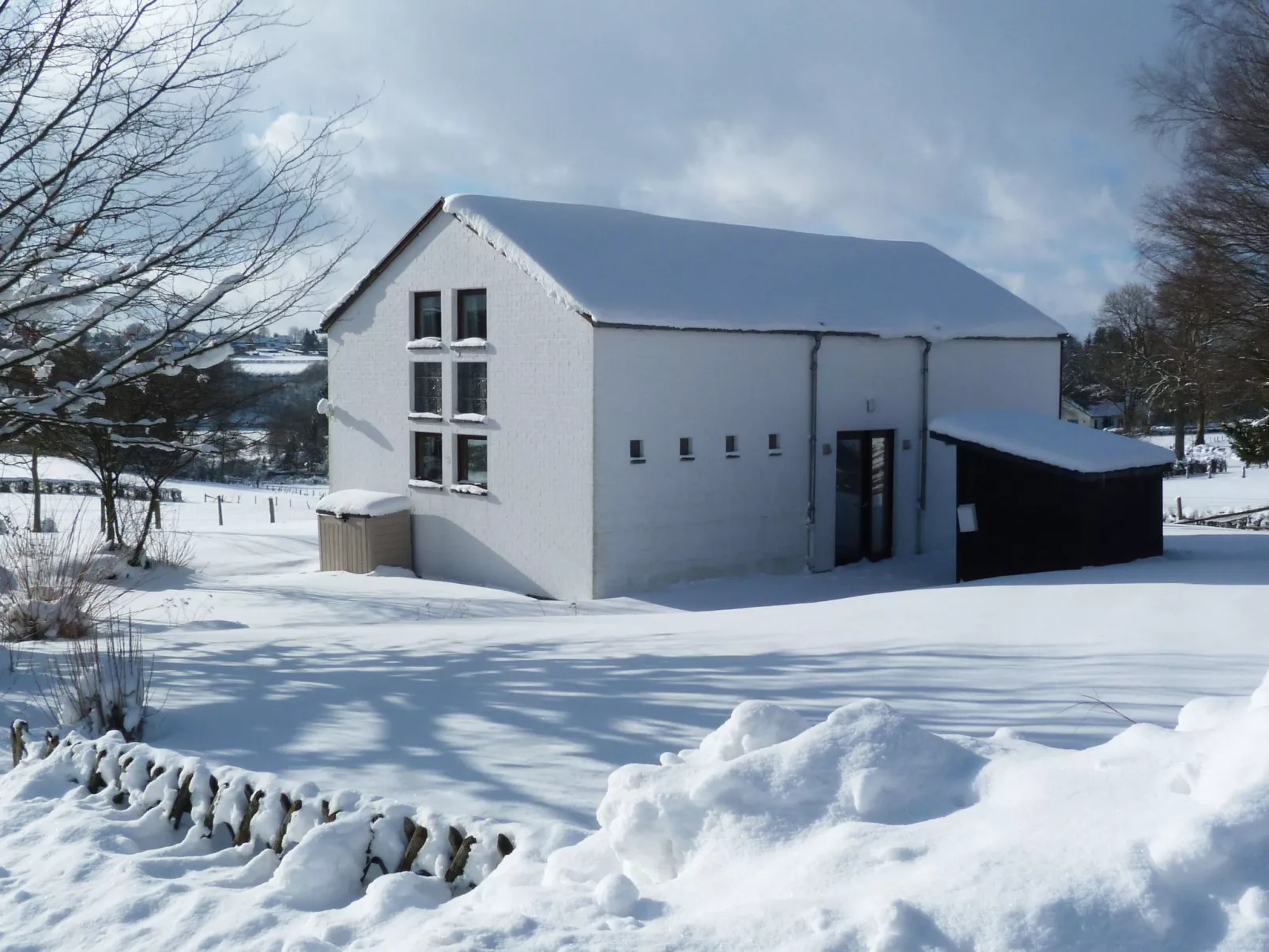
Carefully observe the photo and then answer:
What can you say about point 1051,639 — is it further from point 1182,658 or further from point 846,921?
point 846,921

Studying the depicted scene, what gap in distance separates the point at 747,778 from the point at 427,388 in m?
16.0

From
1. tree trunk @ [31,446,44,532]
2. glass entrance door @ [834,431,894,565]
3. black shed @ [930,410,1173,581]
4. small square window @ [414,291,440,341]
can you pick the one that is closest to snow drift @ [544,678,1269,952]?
black shed @ [930,410,1173,581]

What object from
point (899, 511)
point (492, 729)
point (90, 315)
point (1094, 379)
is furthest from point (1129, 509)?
point (1094, 379)

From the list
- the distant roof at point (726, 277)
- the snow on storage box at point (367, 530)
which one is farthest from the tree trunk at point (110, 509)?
the distant roof at point (726, 277)

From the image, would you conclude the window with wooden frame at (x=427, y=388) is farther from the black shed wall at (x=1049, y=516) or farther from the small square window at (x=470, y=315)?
the black shed wall at (x=1049, y=516)

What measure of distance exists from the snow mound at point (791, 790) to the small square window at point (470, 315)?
14585 mm

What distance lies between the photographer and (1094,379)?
76000 millimetres

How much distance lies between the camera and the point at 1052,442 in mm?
14844

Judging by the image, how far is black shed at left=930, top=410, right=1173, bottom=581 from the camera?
1408cm

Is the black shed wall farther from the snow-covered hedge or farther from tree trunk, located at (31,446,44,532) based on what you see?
tree trunk, located at (31,446,44,532)

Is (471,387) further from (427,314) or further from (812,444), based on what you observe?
(812,444)

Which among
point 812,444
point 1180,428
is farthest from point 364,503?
point 1180,428

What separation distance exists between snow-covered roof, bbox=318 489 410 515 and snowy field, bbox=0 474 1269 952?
29.2 ft

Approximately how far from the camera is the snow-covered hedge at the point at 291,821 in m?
4.45
